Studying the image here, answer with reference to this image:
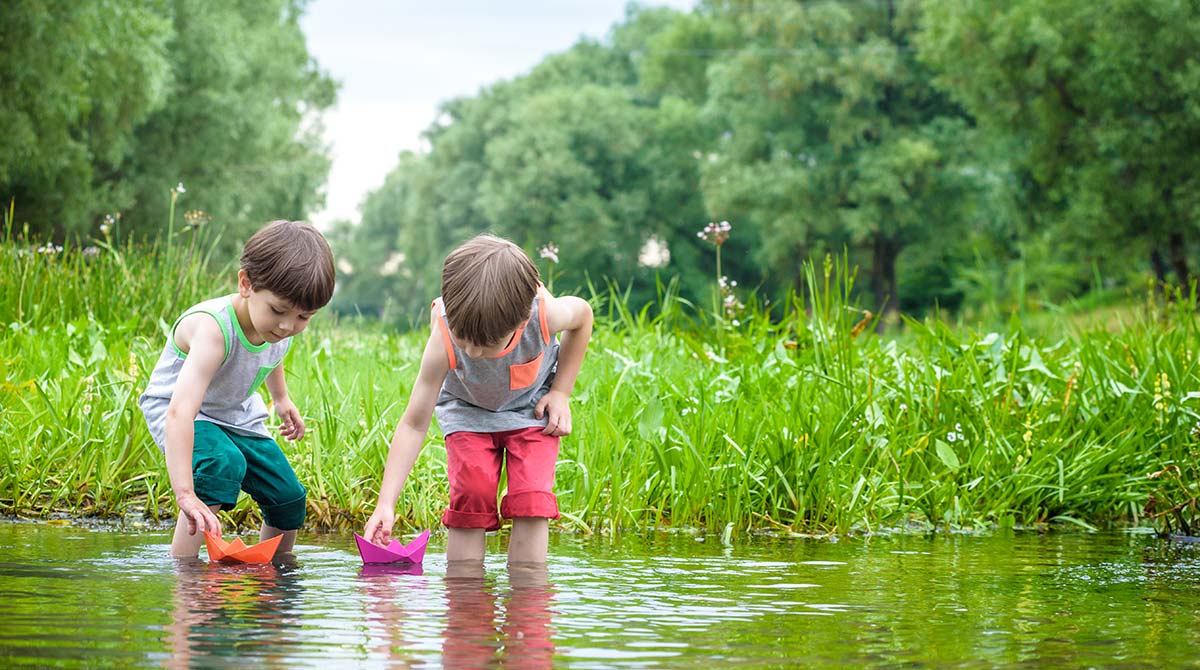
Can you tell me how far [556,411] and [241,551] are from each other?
1081mm

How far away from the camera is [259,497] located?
4.54 m

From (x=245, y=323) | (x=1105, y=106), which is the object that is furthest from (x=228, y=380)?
(x=1105, y=106)

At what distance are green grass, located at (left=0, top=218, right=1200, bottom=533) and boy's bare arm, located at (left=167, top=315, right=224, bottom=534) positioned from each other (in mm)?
1510

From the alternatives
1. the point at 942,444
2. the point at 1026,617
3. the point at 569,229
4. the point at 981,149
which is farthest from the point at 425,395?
the point at 569,229

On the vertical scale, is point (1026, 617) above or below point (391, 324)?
below

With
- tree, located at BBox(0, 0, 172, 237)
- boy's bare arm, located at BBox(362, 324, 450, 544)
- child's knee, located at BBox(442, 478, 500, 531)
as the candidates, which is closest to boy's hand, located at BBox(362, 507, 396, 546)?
boy's bare arm, located at BBox(362, 324, 450, 544)

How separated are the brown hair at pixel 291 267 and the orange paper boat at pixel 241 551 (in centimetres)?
77

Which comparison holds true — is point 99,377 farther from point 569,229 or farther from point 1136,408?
point 569,229

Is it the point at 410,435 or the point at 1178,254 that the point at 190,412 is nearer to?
the point at 410,435

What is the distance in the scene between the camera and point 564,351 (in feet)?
14.4

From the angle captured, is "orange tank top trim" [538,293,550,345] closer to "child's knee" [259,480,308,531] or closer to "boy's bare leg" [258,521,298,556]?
"child's knee" [259,480,308,531]

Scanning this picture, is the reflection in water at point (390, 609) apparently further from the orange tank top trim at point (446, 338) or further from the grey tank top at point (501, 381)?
the orange tank top trim at point (446, 338)

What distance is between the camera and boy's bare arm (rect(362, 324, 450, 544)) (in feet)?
13.1

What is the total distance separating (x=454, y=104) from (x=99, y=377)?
5906cm
